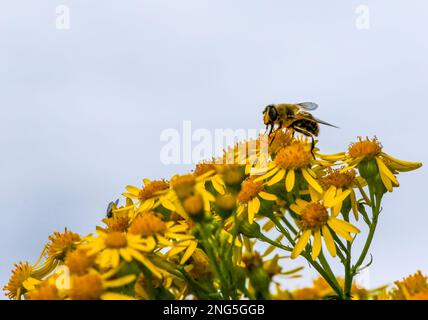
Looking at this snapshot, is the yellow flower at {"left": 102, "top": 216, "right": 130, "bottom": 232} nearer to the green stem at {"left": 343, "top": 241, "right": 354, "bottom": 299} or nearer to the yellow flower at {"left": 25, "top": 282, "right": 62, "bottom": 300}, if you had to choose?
the yellow flower at {"left": 25, "top": 282, "right": 62, "bottom": 300}

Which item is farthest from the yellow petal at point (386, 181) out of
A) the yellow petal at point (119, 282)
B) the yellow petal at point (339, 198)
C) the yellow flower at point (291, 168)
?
the yellow petal at point (119, 282)

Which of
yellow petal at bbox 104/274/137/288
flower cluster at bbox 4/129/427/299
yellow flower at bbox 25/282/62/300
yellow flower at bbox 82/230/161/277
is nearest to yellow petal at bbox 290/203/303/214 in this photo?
flower cluster at bbox 4/129/427/299

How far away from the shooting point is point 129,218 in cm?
462

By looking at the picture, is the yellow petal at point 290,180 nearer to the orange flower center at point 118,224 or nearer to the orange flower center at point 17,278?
the orange flower center at point 118,224

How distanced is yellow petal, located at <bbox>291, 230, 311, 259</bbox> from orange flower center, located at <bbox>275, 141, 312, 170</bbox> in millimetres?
568

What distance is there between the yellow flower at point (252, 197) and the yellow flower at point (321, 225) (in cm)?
30

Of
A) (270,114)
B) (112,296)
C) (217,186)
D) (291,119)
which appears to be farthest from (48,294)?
(291,119)

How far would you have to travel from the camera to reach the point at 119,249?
3.46 m

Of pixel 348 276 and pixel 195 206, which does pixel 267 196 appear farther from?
pixel 195 206

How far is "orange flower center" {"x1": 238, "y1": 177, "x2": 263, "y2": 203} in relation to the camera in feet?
15.2

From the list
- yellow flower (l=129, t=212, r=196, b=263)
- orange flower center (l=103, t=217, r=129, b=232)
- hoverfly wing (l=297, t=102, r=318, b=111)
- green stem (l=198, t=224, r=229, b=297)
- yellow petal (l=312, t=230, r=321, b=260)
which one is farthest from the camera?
hoverfly wing (l=297, t=102, r=318, b=111)

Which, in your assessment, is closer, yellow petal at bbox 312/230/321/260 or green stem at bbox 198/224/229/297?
green stem at bbox 198/224/229/297
